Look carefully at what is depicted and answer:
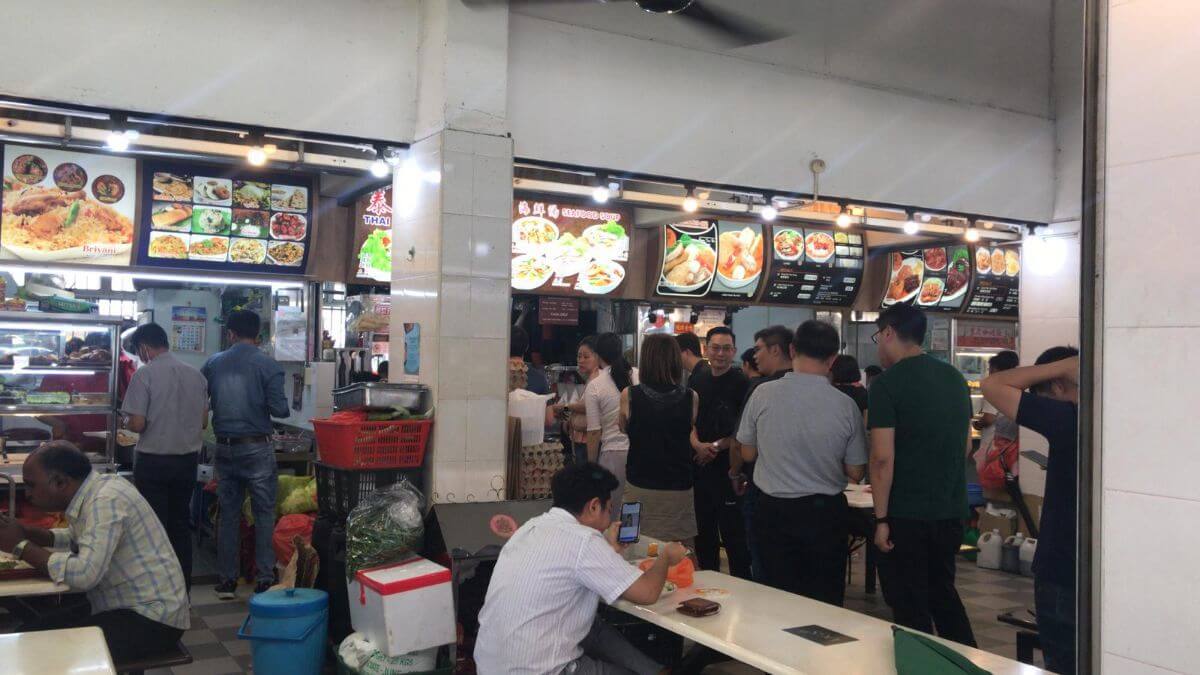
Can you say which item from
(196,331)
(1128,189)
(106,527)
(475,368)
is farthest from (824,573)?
(196,331)

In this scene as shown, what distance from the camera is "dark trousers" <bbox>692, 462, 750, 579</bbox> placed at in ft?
21.4

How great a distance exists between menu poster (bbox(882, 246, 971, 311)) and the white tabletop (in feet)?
31.6

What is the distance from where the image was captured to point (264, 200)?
804 centimetres

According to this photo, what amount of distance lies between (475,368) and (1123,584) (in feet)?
12.0

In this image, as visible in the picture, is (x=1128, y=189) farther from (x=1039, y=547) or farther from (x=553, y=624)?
(x=553, y=624)

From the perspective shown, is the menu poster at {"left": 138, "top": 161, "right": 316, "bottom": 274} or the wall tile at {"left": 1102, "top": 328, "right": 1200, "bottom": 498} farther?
the menu poster at {"left": 138, "top": 161, "right": 316, "bottom": 274}

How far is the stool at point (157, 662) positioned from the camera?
400cm

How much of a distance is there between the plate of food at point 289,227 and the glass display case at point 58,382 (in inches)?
57.7

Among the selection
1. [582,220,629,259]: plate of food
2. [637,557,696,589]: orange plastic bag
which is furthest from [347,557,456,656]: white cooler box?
[582,220,629,259]: plate of food

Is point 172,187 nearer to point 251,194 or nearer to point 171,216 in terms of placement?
point 171,216

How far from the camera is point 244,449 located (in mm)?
6980

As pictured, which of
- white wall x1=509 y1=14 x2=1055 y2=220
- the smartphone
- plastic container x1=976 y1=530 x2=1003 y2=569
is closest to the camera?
the smartphone

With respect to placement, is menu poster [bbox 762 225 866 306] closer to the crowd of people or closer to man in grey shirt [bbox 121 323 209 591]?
the crowd of people

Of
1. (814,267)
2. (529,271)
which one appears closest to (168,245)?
(529,271)
